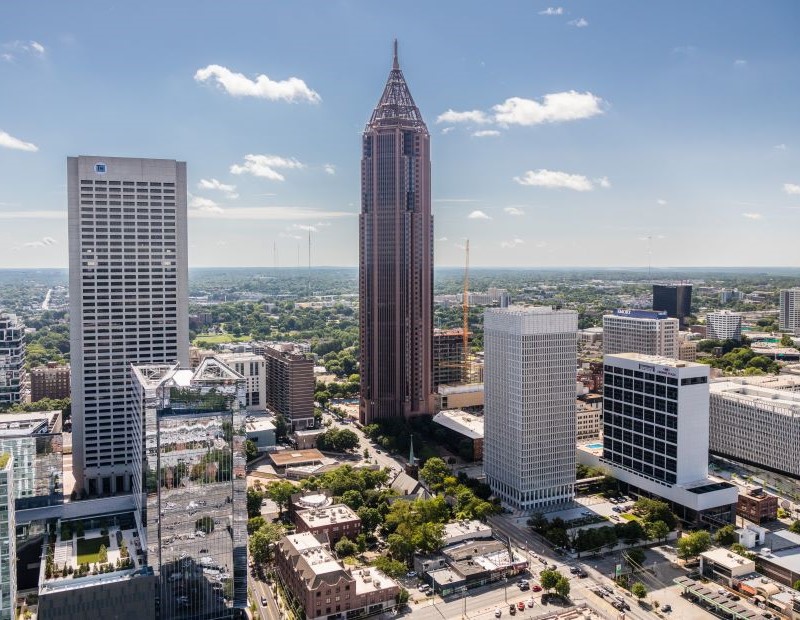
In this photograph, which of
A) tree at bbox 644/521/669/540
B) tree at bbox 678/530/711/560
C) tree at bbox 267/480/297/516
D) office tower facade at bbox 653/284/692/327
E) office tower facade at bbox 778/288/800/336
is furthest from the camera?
office tower facade at bbox 778/288/800/336

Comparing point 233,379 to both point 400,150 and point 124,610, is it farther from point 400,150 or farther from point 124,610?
point 400,150

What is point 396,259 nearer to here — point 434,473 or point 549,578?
point 434,473

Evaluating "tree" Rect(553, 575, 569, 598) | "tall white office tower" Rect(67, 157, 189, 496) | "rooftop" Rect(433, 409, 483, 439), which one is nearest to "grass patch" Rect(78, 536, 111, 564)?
"tall white office tower" Rect(67, 157, 189, 496)

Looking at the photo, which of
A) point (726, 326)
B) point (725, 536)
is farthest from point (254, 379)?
point (726, 326)

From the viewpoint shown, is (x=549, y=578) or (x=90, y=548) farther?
(x=549, y=578)

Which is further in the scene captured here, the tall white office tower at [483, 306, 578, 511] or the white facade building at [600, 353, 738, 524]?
the tall white office tower at [483, 306, 578, 511]

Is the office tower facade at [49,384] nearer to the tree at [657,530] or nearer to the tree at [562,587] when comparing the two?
the tree at [562,587]

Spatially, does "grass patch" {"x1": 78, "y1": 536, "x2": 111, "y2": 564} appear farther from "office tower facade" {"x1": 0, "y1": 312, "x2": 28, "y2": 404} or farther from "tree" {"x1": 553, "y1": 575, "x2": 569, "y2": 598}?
"office tower facade" {"x1": 0, "y1": 312, "x2": 28, "y2": 404}
